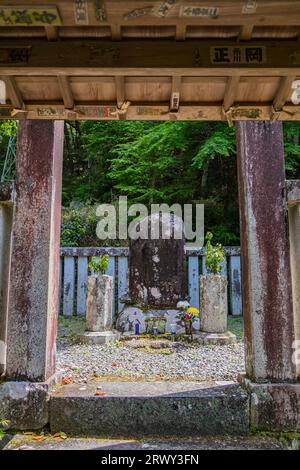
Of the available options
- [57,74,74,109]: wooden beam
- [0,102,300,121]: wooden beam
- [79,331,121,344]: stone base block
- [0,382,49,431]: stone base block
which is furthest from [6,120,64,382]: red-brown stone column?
[79,331,121,344]: stone base block

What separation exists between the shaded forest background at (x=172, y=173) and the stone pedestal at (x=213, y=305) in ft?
11.9

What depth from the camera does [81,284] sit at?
8.38m

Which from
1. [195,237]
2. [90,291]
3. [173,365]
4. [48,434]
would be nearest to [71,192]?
[195,237]

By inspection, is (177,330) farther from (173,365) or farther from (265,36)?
(265,36)

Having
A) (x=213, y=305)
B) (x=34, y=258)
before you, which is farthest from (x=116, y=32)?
(x=213, y=305)

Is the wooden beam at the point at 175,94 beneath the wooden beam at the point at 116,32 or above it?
beneath

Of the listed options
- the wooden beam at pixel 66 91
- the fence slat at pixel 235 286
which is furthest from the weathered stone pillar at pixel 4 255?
the fence slat at pixel 235 286

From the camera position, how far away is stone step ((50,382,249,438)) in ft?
8.35

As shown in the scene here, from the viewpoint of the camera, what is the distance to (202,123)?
32.5 ft

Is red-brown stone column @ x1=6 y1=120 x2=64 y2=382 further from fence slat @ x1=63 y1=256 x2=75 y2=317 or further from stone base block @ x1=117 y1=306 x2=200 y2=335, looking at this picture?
fence slat @ x1=63 y1=256 x2=75 y2=317

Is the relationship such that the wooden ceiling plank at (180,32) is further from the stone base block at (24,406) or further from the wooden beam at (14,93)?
the stone base block at (24,406)

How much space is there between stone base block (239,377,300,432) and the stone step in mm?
70

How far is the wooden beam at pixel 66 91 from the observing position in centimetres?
172

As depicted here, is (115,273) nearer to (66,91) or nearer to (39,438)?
(39,438)
